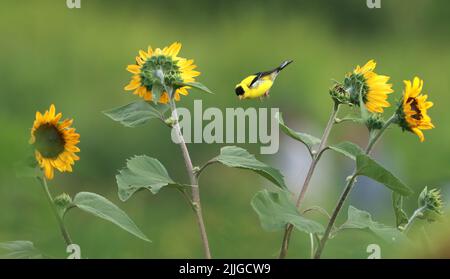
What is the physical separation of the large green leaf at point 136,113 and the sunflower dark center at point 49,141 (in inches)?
2.1

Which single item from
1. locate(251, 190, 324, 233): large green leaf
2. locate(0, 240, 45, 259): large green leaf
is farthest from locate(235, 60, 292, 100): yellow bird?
locate(0, 240, 45, 259): large green leaf

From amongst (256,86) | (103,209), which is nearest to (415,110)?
(256,86)

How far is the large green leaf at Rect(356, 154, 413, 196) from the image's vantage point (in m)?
0.68

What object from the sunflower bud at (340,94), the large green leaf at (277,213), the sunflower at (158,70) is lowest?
the large green leaf at (277,213)

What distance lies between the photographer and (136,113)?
0.78 meters

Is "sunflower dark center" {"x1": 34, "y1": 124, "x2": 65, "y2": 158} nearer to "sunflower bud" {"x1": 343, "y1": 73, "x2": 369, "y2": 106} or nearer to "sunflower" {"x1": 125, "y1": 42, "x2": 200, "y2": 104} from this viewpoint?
"sunflower" {"x1": 125, "y1": 42, "x2": 200, "y2": 104}

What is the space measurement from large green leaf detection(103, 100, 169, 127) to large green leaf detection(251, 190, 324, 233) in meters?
0.16

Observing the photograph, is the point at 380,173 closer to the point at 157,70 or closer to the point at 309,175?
the point at 309,175

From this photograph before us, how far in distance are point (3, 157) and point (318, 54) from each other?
0.49 meters

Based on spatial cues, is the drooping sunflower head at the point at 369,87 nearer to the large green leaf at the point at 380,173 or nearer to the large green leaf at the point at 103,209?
the large green leaf at the point at 380,173

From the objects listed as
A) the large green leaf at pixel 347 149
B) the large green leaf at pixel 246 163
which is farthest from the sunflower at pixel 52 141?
the large green leaf at pixel 347 149

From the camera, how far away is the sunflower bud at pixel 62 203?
0.76 metres
